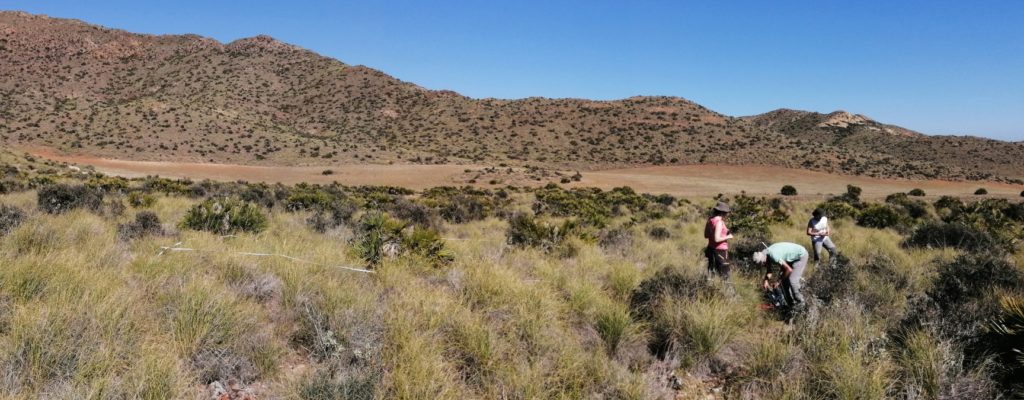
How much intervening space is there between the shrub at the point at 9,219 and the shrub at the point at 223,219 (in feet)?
7.36

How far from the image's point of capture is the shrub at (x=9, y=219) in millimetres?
7045

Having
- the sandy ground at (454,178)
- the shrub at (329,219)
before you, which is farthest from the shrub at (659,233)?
the sandy ground at (454,178)

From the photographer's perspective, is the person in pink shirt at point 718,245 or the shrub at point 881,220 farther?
the shrub at point 881,220

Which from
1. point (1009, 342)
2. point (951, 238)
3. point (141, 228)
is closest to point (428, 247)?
point (141, 228)

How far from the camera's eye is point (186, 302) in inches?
173

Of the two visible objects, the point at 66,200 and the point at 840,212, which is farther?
the point at 840,212

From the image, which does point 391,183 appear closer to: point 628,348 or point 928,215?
point 928,215

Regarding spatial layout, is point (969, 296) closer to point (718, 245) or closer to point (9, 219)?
point (718, 245)

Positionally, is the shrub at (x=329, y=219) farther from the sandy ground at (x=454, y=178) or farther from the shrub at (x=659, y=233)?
the sandy ground at (x=454, y=178)

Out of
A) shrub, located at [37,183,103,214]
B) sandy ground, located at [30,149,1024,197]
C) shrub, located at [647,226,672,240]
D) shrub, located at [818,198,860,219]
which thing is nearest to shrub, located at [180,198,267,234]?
shrub, located at [37,183,103,214]

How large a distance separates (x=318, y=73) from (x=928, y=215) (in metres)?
103

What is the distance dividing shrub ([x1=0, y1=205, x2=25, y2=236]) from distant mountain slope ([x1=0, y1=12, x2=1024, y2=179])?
52.4 m

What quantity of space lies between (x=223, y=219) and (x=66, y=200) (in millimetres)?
5651

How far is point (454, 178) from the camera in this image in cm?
4816
